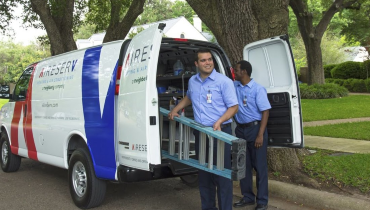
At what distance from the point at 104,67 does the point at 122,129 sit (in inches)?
35.9

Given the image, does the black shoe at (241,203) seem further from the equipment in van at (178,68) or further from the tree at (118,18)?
the tree at (118,18)

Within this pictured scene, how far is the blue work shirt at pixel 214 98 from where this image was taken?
14.2ft

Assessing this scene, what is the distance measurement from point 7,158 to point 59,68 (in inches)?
115

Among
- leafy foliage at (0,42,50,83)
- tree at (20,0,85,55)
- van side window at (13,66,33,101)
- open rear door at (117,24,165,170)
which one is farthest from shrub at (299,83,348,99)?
leafy foliage at (0,42,50,83)

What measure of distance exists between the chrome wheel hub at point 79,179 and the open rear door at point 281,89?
2.50 meters

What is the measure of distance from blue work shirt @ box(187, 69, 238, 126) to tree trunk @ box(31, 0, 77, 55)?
9.27 meters

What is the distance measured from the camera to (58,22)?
1401 centimetres

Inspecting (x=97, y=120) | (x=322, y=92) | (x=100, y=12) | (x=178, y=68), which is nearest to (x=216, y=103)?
(x=97, y=120)

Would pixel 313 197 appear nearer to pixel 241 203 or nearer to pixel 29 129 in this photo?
pixel 241 203

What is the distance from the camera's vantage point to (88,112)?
205 inches

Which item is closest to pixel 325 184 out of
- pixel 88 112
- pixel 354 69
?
pixel 88 112

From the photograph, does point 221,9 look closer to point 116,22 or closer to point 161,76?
point 161,76

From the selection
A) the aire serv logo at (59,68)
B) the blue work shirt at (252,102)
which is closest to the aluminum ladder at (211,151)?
the blue work shirt at (252,102)

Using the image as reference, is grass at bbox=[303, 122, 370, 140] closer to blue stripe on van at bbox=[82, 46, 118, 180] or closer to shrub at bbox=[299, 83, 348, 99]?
blue stripe on van at bbox=[82, 46, 118, 180]
